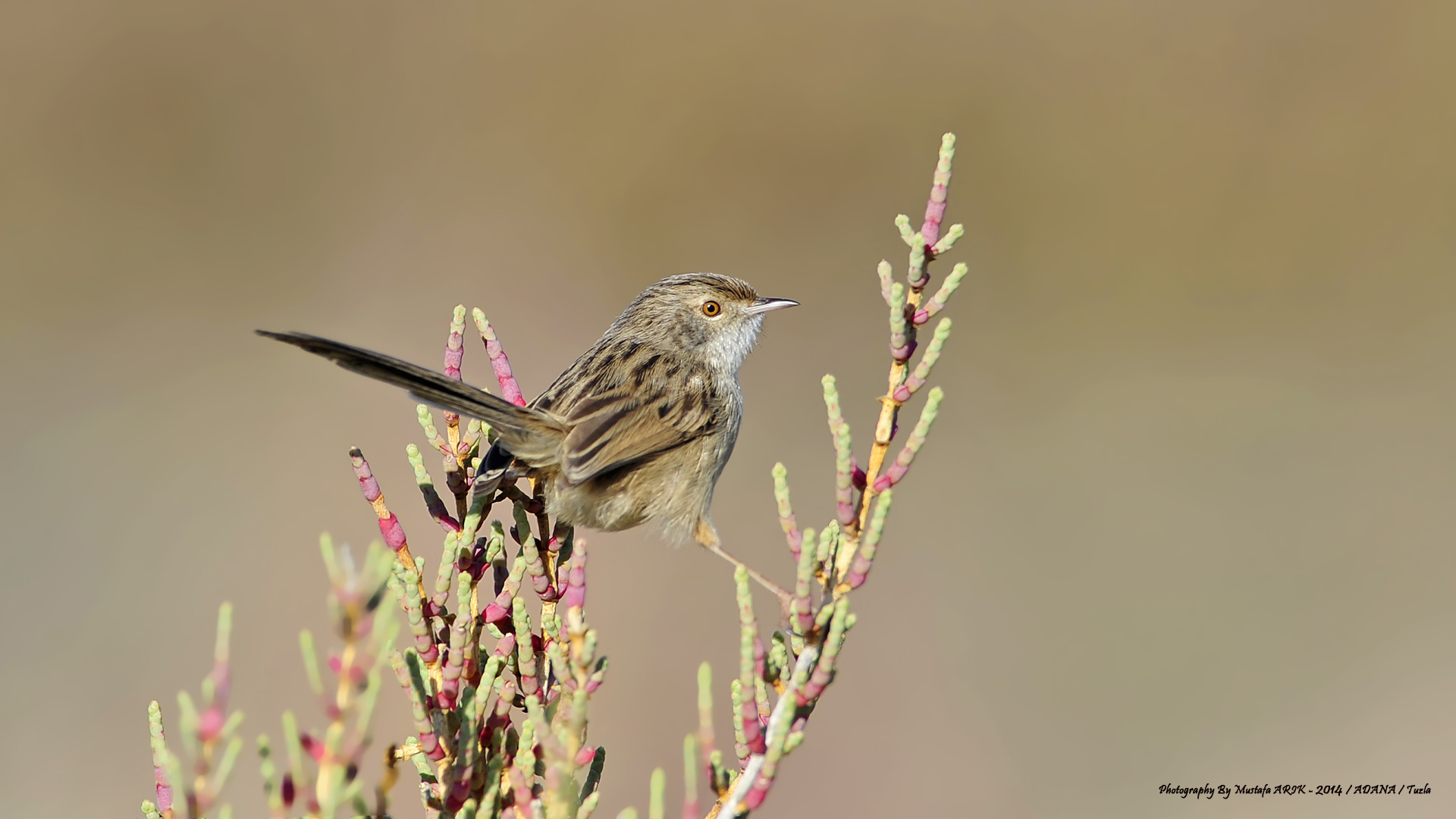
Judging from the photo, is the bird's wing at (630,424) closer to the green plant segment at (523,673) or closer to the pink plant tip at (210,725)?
the green plant segment at (523,673)

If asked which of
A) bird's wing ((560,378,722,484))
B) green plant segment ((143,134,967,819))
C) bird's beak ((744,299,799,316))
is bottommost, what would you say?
green plant segment ((143,134,967,819))

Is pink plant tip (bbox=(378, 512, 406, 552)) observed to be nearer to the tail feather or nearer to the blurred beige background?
the tail feather

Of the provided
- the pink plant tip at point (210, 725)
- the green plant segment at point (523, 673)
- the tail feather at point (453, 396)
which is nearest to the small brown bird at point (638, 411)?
the tail feather at point (453, 396)

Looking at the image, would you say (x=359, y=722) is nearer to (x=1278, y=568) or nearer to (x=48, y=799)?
(x=48, y=799)

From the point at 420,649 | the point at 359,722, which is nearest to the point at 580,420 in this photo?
the point at 420,649

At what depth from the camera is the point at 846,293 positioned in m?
10.9

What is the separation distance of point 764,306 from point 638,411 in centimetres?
99

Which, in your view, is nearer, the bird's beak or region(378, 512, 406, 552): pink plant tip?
region(378, 512, 406, 552): pink plant tip

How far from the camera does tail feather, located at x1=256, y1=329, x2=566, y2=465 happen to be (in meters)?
2.28

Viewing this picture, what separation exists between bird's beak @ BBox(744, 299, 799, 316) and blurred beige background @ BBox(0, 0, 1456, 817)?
142 inches

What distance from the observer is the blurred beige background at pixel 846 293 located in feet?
25.7

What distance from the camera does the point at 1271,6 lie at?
35.4ft

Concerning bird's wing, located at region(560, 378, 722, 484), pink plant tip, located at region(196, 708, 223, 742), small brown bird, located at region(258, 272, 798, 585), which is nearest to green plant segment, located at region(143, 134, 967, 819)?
pink plant tip, located at region(196, 708, 223, 742)

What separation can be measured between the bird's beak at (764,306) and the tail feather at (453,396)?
1359 mm
